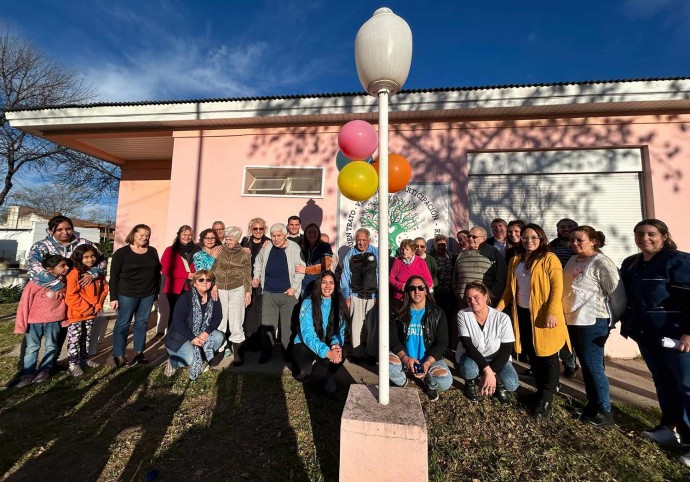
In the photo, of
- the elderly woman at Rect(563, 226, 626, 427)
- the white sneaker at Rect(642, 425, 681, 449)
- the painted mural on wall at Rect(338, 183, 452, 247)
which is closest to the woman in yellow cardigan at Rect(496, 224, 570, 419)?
the elderly woman at Rect(563, 226, 626, 427)

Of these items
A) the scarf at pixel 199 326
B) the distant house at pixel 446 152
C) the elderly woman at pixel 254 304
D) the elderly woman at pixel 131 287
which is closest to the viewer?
the scarf at pixel 199 326

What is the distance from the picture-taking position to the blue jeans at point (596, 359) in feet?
8.59

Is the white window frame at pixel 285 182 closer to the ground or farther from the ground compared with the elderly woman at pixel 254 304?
farther from the ground

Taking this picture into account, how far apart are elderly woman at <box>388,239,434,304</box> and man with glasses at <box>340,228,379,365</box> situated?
0.25 metres

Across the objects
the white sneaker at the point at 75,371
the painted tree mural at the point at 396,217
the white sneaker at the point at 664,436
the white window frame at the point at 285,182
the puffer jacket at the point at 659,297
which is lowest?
the white sneaker at the point at 664,436

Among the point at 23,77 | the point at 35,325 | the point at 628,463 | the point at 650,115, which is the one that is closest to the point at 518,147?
the point at 650,115

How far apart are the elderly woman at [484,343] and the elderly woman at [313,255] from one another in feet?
6.16

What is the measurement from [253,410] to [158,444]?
0.78 m

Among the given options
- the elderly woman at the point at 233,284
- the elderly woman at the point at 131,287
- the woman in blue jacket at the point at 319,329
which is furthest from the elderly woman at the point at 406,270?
the elderly woman at the point at 131,287

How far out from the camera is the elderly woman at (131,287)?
3750 mm

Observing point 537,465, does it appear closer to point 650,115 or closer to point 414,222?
point 414,222

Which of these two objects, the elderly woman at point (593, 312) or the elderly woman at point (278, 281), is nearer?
the elderly woman at point (593, 312)

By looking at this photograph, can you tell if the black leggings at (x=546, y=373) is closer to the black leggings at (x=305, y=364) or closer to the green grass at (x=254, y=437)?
the green grass at (x=254, y=437)

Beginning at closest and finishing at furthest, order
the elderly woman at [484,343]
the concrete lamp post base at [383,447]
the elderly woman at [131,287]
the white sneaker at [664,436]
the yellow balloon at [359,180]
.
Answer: the concrete lamp post base at [383,447]
the yellow balloon at [359,180]
the white sneaker at [664,436]
the elderly woman at [484,343]
the elderly woman at [131,287]
